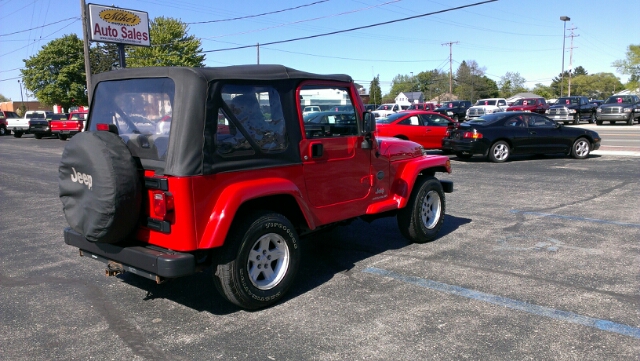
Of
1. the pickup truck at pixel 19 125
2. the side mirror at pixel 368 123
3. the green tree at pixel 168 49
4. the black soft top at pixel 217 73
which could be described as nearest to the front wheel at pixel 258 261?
the black soft top at pixel 217 73

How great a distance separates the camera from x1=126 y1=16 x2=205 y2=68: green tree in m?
51.1

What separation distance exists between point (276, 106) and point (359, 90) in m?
1.43

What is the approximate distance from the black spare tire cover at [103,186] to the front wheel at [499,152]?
12.8 m

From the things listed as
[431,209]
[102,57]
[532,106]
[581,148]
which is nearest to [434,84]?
[102,57]

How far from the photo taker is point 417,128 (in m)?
16.4

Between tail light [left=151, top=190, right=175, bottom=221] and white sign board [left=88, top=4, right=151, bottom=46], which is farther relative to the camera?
white sign board [left=88, top=4, right=151, bottom=46]

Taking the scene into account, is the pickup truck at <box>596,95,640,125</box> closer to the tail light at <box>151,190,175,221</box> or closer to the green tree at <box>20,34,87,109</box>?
the tail light at <box>151,190,175,221</box>

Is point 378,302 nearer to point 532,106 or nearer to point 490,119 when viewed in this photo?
point 490,119

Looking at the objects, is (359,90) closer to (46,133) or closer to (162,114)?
(162,114)

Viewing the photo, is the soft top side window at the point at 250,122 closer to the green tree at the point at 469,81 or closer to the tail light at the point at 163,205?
the tail light at the point at 163,205

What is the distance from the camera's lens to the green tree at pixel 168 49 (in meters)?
51.1

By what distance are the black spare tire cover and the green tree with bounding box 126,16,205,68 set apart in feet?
159

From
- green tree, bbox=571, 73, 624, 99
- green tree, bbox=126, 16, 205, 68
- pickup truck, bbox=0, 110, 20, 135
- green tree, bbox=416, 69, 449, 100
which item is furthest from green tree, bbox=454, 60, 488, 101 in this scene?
pickup truck, bbox=0, 110, 20, 135

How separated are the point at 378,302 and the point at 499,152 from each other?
38.5 feet
